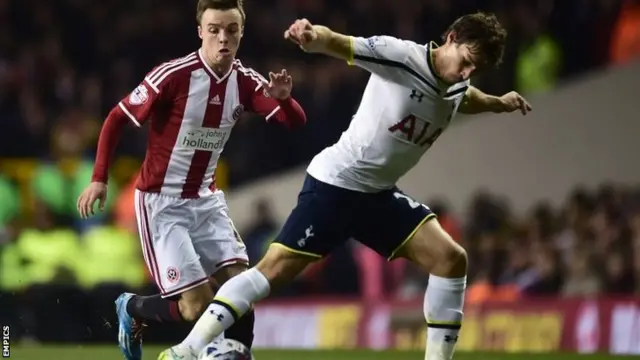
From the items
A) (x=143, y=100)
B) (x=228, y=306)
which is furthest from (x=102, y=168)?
(x=228, y=306)

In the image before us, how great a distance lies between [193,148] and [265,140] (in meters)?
10.4

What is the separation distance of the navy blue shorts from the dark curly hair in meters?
0.91

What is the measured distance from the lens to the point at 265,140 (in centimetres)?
1952

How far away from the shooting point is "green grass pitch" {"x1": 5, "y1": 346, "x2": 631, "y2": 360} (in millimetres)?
11406

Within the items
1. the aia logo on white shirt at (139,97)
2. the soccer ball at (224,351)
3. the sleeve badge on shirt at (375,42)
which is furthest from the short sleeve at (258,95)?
the soccer ball at (224,351)

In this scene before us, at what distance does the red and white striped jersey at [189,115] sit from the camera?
354 inches

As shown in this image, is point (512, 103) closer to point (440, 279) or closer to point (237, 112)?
point (440, 279)

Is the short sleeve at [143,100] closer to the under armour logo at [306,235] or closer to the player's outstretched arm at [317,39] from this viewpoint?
the under armour logo at [306,235]

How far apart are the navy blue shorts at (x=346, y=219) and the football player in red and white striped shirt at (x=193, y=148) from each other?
68cm

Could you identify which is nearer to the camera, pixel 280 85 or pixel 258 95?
pixel 280 85

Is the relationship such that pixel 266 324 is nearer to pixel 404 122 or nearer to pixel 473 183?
pixel 473 183

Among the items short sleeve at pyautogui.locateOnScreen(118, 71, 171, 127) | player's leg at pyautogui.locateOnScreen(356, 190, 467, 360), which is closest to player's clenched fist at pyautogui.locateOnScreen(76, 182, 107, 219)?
short sleeve at pyautogui.locateOnScreen(118, 71, 171, 127)

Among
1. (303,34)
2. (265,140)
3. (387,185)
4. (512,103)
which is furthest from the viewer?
(265,140)

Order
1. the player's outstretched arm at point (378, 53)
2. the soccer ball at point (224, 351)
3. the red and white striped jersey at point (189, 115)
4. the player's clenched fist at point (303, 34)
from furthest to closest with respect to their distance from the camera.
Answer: the red and white striped jersey at point (189, 115), the soccer ball at point (224, 351), the player's outstretched arm at point (378, 53), the player's clenched fist at point (303, 34)
